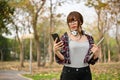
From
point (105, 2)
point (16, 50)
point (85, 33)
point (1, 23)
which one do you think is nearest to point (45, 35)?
point (16, 50)

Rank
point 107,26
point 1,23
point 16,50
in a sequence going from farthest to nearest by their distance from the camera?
point 16,50 → point 107,26 → point 1,23

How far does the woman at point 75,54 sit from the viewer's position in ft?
13.4

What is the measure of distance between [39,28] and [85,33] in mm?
52894

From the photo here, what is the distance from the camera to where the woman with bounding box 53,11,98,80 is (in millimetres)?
4094

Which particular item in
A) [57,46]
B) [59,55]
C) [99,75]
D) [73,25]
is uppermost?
[73,25]

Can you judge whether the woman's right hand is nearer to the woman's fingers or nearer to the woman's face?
the woman's face

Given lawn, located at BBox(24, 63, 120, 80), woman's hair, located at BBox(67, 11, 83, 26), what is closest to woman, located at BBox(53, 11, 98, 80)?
woman's hair, located at BBox(67, 11, 83, 26)

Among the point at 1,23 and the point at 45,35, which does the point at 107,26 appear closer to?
the point at 45,35

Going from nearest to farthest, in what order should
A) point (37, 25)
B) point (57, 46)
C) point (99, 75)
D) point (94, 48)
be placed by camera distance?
point (57, 46), point (94, 48), point (99, 75), point (37, 25)

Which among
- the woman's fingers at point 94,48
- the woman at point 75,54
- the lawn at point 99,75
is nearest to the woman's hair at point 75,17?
the woman at point 75,54

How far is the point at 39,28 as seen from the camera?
5703cm

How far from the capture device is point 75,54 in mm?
4102

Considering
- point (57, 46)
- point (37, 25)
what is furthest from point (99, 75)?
point (37, 25)

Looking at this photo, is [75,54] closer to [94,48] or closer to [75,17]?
[94,48]
